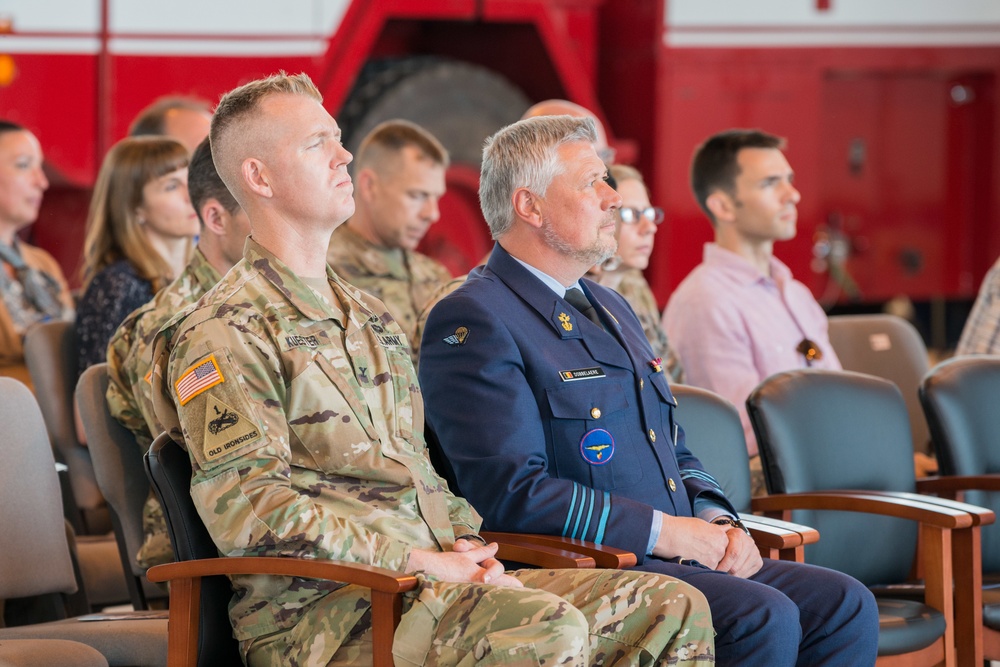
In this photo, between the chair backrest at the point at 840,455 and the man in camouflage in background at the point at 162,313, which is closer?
the man in camouflage in background at the point at 162,313

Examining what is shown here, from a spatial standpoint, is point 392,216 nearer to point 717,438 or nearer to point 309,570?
point 717,438

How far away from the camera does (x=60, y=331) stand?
395cm

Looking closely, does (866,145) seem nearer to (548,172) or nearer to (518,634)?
(548,172)

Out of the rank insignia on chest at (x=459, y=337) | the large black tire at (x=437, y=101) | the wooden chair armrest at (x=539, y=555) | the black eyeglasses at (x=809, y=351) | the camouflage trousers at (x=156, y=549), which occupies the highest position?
the large black tire at (x=437, y=101)

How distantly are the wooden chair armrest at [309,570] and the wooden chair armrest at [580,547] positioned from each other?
0.49 metres

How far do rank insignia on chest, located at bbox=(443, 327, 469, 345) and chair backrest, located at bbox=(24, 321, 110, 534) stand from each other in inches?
51.4

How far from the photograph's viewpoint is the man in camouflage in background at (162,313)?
3100mm

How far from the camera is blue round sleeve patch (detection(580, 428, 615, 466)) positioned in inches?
117

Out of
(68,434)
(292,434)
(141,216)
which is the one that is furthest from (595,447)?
(141,216)

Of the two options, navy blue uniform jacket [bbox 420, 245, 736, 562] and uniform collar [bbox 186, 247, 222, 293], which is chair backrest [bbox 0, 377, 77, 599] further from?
navy blue uniform jacket [bbox 420, 245, 736, 562]

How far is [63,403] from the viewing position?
387 centimetres

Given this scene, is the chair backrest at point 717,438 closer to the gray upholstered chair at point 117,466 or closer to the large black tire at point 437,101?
the gray upholstered chair at point 117,466

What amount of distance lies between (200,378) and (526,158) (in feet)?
3.39

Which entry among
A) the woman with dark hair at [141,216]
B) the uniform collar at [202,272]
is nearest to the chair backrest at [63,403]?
the woman with dark hair at [141,216]
